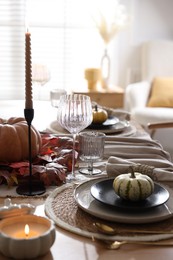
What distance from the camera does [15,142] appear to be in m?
1.34

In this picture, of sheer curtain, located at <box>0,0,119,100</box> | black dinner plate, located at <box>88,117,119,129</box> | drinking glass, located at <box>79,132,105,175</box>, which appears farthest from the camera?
sheer curtain, located at <box>0,0,119,100</box>

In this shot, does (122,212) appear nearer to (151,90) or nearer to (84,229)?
(84,229)

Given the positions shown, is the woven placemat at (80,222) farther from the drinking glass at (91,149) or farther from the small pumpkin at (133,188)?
the drinking glass at (91,149)

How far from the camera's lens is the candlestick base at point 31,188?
47.6 inches

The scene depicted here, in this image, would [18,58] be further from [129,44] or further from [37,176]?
[37,176]

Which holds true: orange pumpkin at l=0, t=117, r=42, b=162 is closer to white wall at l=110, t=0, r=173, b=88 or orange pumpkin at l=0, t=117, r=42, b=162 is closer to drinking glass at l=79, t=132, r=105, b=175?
drinking glass at l=79, t=132, r=105, b=175

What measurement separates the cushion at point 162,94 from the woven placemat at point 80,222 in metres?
2.77

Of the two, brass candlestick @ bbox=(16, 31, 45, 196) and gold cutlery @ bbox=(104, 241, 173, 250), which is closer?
gold cutlery @ bbox=(104, 241, 173, 250)

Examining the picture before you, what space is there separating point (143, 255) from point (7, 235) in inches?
10.7

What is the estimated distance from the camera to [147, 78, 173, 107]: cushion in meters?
3.84

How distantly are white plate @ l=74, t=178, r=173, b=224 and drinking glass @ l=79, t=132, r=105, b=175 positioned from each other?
0.27 m

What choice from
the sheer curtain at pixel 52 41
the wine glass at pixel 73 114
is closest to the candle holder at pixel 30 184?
the wine glass at pixel 73 114

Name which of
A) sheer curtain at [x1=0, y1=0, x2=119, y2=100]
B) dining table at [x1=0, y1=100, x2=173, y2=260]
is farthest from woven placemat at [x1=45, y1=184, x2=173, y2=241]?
sheer curtain at [x1=0, y1=0, x2=119, y2=100]

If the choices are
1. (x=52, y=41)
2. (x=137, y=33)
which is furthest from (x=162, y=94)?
(x=52, y=41)
